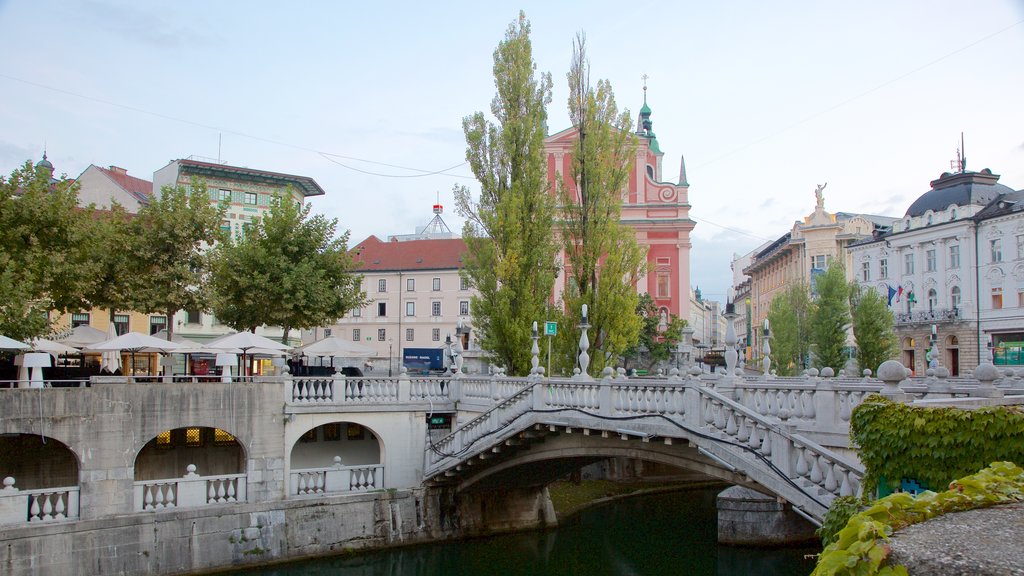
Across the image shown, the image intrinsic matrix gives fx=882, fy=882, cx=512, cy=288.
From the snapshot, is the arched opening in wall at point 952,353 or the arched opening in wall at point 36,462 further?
the arched opening in wall at point 952,353

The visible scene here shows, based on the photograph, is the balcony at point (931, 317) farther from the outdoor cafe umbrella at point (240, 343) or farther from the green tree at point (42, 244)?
the green tree at point (42, 244)

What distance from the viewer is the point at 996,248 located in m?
52.3

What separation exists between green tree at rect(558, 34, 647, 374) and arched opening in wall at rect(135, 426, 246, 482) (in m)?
12.4

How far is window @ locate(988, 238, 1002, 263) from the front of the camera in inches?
2050

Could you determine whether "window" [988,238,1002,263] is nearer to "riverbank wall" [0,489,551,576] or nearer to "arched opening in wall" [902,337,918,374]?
"arched opening in wall" [902,337,918,374]

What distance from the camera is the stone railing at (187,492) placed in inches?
907

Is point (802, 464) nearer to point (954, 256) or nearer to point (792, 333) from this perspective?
point (792, 333)

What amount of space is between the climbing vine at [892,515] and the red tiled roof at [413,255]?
6778 cm

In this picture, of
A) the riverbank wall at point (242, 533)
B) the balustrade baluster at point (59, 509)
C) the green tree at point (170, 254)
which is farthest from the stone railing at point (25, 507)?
the green tree at point (170, 254)

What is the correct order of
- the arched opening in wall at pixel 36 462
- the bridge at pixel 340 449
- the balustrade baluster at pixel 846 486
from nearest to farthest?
the balustrade baluster at pixel 846 486 → the bridge at pixel 340 449 → the arched opening in wall at pixel 36 462

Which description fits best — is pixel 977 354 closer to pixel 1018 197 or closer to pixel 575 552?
pixel 1018 197

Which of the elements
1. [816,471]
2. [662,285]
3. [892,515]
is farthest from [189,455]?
[662,285]

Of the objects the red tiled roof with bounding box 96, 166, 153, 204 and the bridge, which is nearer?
the bridge

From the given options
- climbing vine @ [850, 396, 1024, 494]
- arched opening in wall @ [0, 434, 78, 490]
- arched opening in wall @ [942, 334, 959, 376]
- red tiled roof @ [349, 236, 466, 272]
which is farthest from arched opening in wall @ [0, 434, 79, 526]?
arched opening in wall @ [942, 334, 959, 376]
